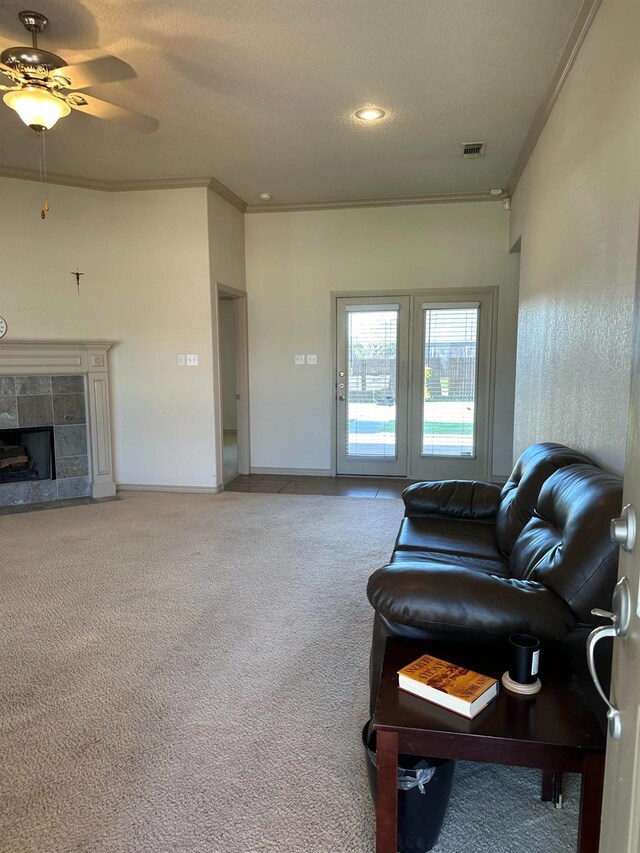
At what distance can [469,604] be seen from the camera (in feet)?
4.97

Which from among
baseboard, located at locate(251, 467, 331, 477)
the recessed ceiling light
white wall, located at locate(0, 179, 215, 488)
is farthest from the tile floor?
the recessed ceiling light

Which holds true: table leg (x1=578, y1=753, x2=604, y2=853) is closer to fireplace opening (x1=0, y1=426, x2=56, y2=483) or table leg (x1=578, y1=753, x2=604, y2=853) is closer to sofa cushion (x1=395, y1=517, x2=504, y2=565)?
sofa cushion (x1=395, y1=517, x2=504, y2=565)

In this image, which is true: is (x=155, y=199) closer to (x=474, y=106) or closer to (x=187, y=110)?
(x=187, y=110)

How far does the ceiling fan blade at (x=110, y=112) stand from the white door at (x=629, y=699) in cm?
→ 330

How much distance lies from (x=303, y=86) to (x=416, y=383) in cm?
326

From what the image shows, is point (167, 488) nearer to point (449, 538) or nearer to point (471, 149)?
point (449, 538)

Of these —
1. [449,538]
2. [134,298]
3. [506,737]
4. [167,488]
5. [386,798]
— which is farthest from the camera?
[167,488]

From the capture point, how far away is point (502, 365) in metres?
5.77

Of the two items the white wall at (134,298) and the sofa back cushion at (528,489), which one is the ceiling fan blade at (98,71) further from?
the sofa back cushion at (528,489)

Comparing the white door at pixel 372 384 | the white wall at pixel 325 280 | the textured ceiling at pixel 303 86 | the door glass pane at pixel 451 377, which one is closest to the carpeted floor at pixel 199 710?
the white door at pixel 372 384

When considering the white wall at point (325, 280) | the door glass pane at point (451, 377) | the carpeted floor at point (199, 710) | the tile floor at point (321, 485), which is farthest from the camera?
the door glass pane at point (451, 377)

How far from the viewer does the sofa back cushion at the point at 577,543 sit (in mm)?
1471

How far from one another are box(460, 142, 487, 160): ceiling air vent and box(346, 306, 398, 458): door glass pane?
68.1 inches

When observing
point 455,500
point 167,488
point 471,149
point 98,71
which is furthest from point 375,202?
point 455,500
